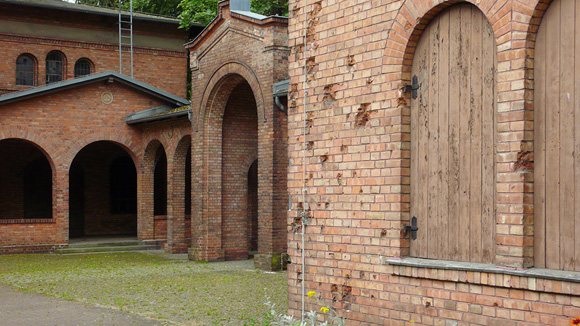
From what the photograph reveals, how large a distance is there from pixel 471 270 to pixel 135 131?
17.6 meters

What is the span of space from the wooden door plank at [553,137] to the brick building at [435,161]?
10mm

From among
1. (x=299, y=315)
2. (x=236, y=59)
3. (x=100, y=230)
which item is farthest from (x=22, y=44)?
(x=299, y=315)

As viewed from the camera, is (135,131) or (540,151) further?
(135,131)

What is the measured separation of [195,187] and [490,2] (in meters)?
13.1

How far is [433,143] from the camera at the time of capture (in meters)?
6.16

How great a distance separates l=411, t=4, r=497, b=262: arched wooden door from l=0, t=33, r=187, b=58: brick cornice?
73.6 feet

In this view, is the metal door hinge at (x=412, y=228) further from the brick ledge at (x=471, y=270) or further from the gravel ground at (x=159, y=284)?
the gravel ground at (x=159, y=284)

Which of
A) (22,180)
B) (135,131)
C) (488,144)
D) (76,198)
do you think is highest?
(135,131)

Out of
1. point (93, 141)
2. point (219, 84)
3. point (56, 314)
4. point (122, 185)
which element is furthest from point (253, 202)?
point (56, 314)

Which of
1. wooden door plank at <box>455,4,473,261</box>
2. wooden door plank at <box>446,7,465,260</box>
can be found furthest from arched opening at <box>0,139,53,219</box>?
wooden door plank at <box>455,4,473,261</box>

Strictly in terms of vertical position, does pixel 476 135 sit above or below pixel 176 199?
above

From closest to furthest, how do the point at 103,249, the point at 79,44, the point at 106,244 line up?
the point at 103,249 → the point at 106,244 → the point at 79,44

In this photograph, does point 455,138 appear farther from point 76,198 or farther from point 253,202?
point 76,198

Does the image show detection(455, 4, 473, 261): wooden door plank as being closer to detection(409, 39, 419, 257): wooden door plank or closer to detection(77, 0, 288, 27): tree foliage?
detection(409, 39, 419, 257): wooden door plank
